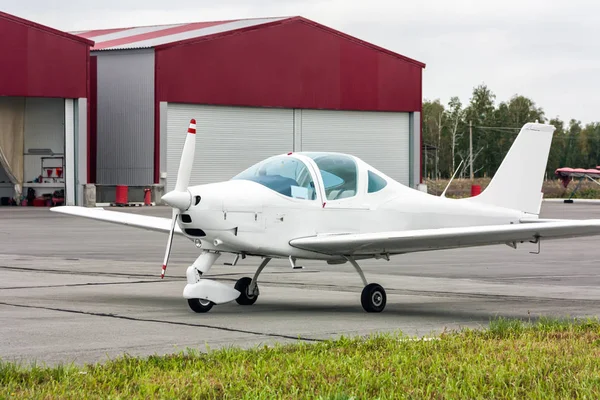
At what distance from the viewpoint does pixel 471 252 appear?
22.8 m

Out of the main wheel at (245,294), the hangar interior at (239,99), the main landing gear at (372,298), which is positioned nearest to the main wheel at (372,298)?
the main landing gear at (372,298)

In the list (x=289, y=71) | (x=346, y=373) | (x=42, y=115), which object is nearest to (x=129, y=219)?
(x=346, y=373)

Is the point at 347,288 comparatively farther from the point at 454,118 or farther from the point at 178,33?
the point at 454,118

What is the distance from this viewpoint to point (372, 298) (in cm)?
1166

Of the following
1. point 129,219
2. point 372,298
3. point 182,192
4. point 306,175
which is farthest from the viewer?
point 129,219

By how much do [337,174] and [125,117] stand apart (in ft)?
127

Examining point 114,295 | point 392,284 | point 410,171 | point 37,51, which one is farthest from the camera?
point 410,171

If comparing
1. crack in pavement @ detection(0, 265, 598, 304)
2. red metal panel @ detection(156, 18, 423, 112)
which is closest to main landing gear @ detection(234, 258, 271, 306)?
crack in pavement @ detection(0, 265, 598, 304)

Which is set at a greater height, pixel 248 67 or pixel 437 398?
pixel 248 67

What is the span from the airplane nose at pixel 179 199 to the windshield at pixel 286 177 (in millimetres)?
1084

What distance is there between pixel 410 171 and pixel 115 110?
16.8 meters

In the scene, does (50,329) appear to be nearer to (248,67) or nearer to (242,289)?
(242,289)

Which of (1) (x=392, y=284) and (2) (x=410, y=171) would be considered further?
(2) (x=410, y=171)

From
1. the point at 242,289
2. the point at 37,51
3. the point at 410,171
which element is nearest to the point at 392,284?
the point at 242,289
